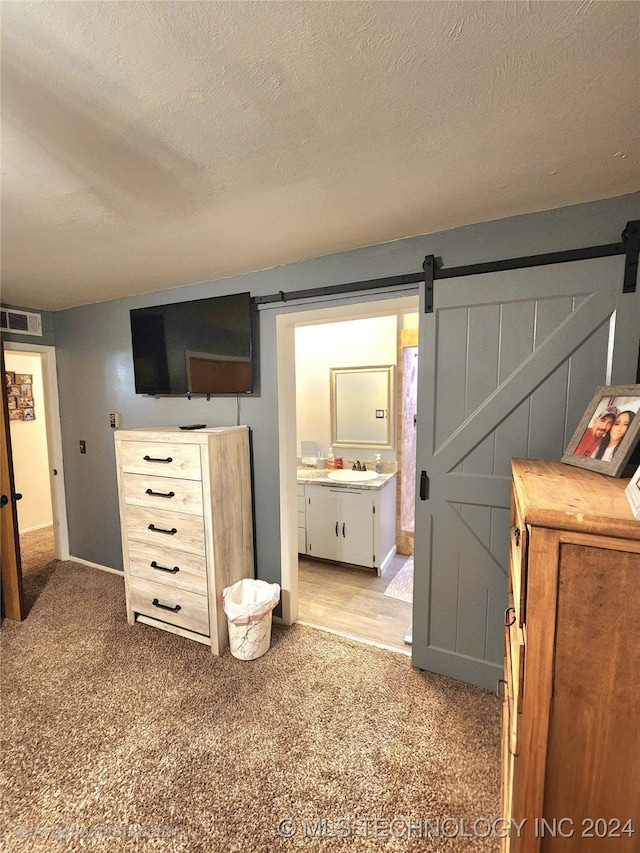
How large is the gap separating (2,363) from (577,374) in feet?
11.1

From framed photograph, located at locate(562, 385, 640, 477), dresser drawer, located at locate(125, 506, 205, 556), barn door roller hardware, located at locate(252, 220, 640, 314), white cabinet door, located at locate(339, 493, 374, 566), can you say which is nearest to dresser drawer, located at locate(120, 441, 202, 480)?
dresser drawer, located at locate(125, 506, 205, 556)

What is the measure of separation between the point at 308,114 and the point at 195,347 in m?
1.77

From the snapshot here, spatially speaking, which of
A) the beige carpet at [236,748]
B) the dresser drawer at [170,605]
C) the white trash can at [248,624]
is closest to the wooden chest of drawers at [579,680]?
the beige carpet at [236,748]

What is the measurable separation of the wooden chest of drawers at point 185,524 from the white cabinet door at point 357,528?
107 cm

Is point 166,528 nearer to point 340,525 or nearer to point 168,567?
point 168,567

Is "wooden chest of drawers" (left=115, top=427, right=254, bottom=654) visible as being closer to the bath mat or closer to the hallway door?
the hallway door

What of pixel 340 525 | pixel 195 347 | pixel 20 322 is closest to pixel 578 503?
pixel 195 347

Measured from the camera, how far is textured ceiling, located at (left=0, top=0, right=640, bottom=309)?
2.52 feet

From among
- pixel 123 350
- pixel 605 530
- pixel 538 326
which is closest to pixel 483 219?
pixel 538 326

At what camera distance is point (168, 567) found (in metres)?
2.31

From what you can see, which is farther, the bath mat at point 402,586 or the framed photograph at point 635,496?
the bath mat at point 402,586

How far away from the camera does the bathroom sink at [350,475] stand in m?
3.43

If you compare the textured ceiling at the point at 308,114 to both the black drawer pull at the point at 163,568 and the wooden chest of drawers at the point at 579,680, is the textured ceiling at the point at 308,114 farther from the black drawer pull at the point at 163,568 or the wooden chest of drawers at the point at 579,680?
the black drawer pull at the point at 163,568

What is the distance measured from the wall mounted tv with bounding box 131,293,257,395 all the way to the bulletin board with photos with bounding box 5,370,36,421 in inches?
100
